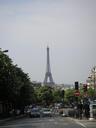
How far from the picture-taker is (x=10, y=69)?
73.2m

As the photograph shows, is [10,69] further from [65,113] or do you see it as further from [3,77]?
[65,113]

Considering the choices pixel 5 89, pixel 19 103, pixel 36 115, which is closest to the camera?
pixel 5 89

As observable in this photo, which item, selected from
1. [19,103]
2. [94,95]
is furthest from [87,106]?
[94,95]

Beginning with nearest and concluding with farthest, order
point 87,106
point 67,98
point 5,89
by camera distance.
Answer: point 87,106
point 5,89
point 67,98

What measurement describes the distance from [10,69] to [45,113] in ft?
70.3

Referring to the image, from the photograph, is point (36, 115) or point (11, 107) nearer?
point (36, 115)

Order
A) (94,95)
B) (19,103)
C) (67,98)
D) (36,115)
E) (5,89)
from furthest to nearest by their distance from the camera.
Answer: (67,98) → (94,95) → (19,103) → (36,115) → (5,89)

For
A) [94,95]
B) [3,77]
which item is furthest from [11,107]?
[3,77]

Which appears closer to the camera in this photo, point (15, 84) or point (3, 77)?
point (3, 77)

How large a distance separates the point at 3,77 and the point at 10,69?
11.7ft

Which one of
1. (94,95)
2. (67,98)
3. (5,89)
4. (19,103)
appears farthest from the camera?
(67,98)

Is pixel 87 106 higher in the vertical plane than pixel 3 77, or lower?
lower

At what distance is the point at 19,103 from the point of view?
102 metres

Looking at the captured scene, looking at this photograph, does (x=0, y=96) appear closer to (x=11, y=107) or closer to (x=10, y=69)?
(x=10, y=69)
